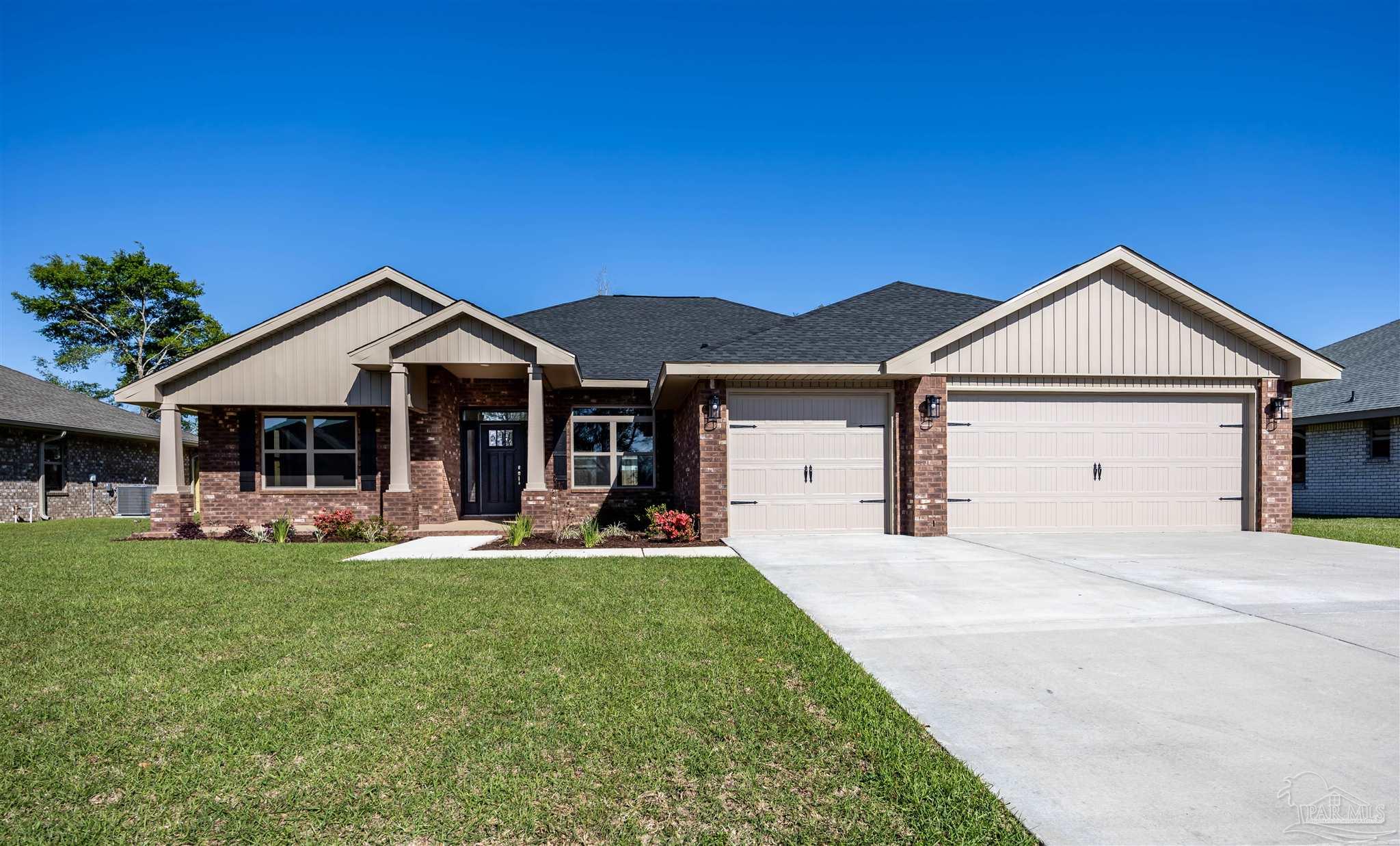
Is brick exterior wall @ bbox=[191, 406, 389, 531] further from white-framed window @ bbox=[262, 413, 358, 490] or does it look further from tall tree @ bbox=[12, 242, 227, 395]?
tall tree @ bbox=[12, 242, 227, 395]

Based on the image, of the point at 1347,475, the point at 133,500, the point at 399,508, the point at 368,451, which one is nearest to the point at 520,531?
the point at 399,508

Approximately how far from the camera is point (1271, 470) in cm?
1037

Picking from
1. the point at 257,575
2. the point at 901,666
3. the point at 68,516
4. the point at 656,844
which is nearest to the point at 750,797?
the point at 656,844

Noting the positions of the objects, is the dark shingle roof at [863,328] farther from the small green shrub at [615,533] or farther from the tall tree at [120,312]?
the tall tree at [120,312]

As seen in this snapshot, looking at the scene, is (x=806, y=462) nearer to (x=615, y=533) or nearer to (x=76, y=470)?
(x=615, y=533)

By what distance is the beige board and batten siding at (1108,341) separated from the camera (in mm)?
10078

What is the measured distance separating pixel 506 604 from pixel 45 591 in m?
4.88

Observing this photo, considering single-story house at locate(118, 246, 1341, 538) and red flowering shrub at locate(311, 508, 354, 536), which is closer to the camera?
single-story house at locate(118, 246, 1341, 538)

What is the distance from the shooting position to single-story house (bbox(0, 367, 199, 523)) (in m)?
16.3

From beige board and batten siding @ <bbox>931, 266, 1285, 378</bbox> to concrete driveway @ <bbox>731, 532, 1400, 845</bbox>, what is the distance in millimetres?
3779

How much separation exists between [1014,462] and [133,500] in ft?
75.5

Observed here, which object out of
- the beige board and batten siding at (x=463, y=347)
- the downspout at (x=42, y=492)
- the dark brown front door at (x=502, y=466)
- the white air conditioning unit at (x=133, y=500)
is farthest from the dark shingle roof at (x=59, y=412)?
the beige board and batten siding at (x=463, y=347)

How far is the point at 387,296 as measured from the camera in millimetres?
12883

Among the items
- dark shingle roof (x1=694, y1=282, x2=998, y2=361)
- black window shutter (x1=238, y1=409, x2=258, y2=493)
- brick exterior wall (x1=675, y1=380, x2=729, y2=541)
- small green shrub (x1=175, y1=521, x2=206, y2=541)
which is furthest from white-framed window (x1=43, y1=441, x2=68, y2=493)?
brick exterior wall (x1=675, y1=380, x2=729, y2=541)
